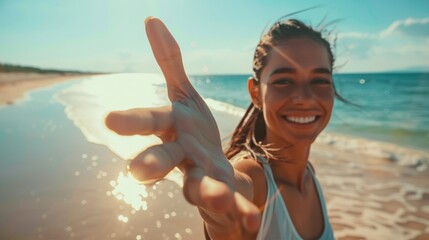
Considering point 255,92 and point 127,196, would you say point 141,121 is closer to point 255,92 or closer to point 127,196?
point 255,92

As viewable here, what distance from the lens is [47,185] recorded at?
5469 millimetres

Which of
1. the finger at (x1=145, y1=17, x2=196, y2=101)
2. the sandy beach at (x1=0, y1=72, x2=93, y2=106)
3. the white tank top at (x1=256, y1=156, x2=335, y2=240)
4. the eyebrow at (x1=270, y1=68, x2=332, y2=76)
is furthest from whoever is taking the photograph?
the sandy beach at (x1=0, y1=72, x2=93, y2=106)

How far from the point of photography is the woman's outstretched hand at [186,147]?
2.76 feet

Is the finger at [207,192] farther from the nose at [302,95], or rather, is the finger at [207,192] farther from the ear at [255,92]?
the ear at [255,92]

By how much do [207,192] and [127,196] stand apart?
449 centimetres

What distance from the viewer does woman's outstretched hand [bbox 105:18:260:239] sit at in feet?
2.76

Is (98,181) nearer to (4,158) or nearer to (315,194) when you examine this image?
(4,158)

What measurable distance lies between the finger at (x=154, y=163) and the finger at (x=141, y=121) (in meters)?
0.07

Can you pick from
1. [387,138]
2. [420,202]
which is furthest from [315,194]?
[387,138]

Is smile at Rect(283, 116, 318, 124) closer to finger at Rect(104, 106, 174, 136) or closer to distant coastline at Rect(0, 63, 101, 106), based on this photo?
finger at Rect(104, 106, 174, 136)

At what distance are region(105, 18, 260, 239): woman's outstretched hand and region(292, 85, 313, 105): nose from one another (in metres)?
0.92

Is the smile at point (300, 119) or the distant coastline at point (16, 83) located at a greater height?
the smile at point (300, 119)

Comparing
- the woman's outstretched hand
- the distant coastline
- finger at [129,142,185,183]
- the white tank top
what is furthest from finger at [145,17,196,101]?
the distant coastline

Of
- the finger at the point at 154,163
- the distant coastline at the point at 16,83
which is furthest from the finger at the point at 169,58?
the distant coastline at the point at 16,83
